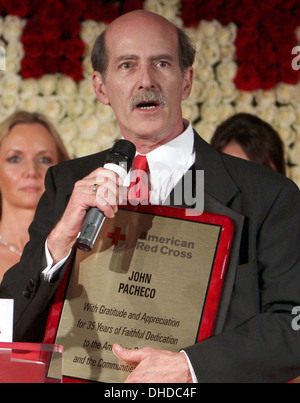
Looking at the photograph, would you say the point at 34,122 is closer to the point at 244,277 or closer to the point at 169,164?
the point at 169,164

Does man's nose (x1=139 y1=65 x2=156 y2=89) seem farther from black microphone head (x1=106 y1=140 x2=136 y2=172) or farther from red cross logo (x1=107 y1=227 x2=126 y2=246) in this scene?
red cross logo (x1=107 y1=227 x2=126 y2=246)

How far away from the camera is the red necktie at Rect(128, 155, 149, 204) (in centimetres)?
193

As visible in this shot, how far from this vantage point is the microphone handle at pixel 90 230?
1.60 meters

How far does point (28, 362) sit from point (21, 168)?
5.80ft

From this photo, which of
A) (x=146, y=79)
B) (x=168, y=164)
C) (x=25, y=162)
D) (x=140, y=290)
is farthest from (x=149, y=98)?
(x=25, y=162)

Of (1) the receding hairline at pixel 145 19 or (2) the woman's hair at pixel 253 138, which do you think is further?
(2) the woman's hair at pixel 253 138

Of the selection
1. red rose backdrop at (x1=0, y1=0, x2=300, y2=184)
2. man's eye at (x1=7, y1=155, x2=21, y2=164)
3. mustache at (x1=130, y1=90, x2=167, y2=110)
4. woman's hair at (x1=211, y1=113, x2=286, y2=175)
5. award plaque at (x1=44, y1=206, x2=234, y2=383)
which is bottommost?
award plaque at (x1=44, y1=206, x2=234, y2=383)

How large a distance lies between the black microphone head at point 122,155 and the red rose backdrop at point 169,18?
156 centimetres

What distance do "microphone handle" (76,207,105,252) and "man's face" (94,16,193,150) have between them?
0.47m

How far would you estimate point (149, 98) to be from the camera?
81.0 inches

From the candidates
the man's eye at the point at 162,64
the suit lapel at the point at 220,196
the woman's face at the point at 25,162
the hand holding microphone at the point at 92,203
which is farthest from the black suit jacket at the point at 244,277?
the woman's face at the point at 25,162

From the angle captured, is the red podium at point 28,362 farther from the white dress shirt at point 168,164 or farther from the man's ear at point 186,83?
the man's ear at point 186,83

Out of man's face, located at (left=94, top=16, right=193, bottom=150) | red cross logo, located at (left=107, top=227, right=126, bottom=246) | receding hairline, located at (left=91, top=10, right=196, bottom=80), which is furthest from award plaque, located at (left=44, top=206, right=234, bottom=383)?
receding hairline, located at (left=91, top=10, right=196, bottom=80)

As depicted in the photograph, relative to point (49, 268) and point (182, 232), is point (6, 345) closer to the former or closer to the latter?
point (49, 268)
